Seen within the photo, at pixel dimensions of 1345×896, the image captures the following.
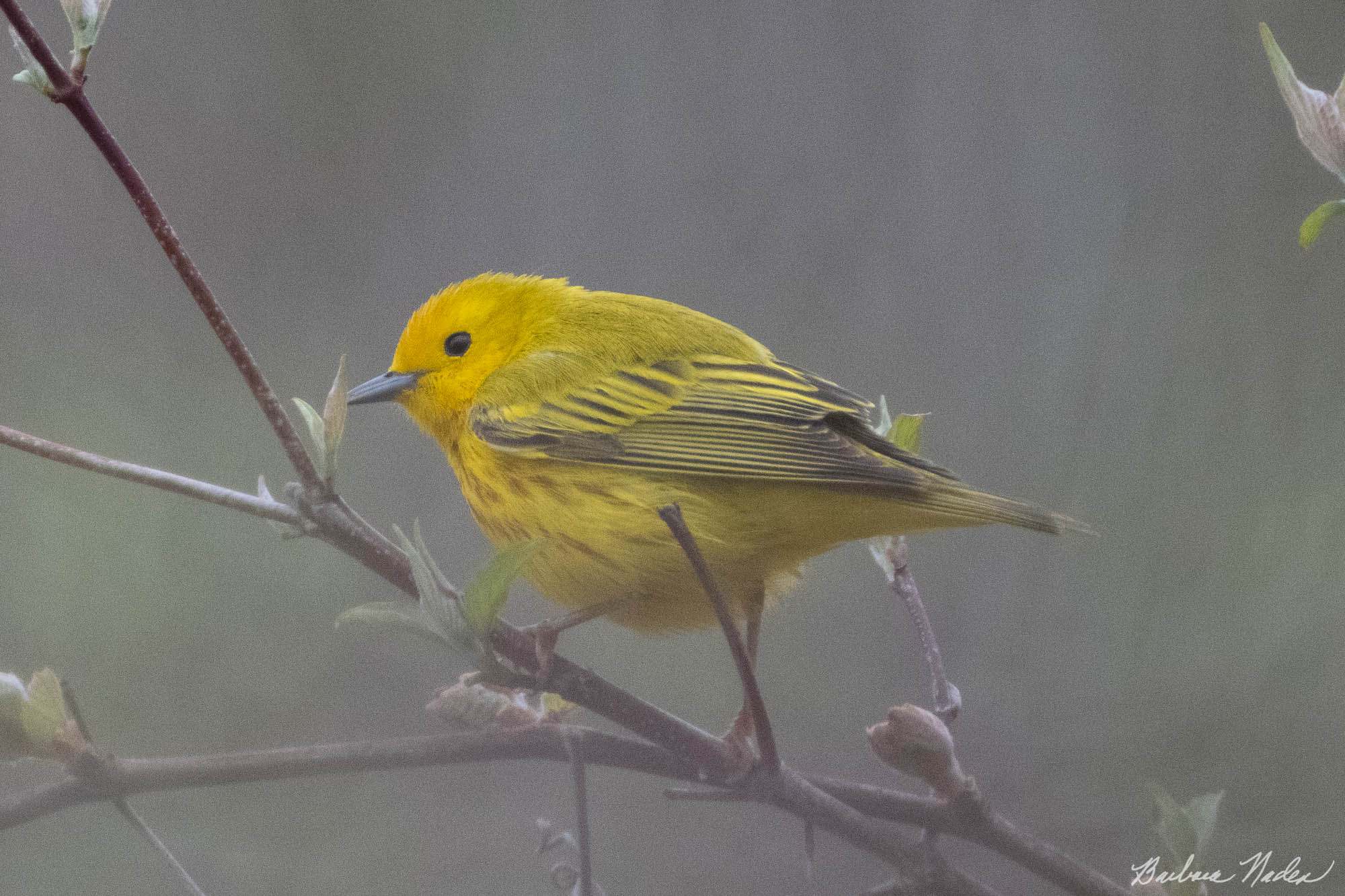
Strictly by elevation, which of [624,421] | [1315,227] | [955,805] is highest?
[1315,227]

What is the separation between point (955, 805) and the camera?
64 centimetres

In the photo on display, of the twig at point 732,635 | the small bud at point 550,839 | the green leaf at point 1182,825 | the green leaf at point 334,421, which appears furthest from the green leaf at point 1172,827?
the green leaf at point 334,421

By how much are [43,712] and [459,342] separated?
678 mm

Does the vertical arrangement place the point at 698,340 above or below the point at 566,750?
above

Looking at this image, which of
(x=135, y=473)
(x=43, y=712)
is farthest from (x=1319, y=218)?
(x=43, y=712)

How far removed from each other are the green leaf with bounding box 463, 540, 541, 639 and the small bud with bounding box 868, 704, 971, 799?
0.64 feet

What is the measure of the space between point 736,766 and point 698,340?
2.29ft

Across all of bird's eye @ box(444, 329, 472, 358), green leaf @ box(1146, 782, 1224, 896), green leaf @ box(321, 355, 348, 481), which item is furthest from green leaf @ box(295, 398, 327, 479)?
bird's eye @ box(444, 329, 472, 358)

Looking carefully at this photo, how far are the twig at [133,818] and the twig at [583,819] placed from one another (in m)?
0.17

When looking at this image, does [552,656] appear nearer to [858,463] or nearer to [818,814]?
[818,814]

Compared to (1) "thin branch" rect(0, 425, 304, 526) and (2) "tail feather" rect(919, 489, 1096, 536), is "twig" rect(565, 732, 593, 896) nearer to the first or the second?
(1) "thin branch" rect(0, 425, 304, 526)

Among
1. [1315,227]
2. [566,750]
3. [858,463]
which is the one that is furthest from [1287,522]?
[566,750]

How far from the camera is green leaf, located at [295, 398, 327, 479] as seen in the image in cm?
59

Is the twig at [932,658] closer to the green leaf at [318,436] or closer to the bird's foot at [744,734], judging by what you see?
the bird's foot at [744,734]
